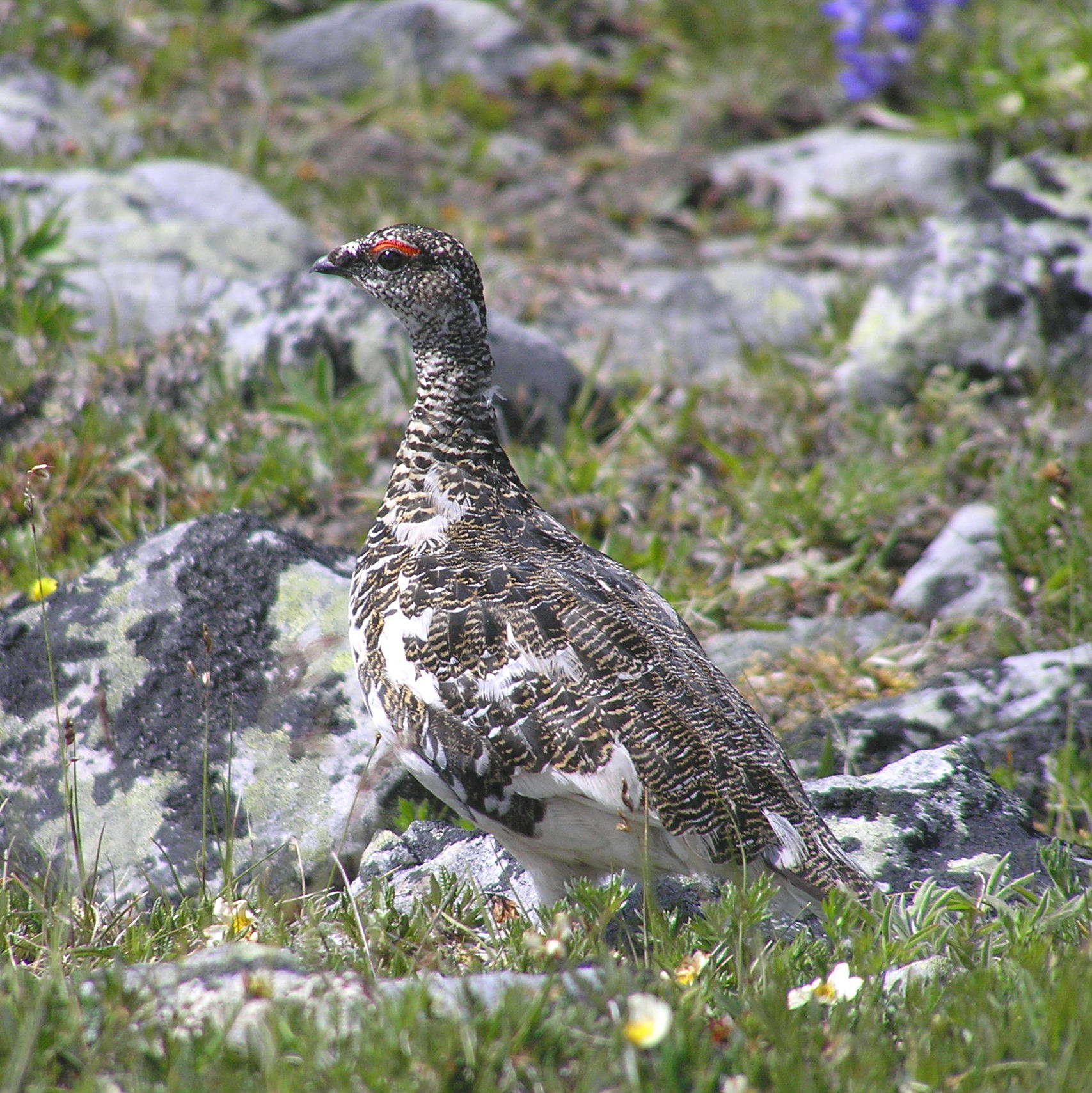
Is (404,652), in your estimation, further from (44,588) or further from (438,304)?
(44,588)

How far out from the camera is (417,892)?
3730 millimetres

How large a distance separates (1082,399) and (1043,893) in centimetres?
401

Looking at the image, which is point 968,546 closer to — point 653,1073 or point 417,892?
point 417,892

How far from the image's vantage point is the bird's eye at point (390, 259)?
4344 millimetres

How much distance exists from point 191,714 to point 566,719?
1516mm

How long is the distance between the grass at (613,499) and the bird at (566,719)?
0.74ft

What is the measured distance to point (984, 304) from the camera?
7031mm

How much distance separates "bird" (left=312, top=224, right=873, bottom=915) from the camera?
3.41 metres

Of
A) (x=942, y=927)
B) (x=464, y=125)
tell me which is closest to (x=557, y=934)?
(x=942, y=927)

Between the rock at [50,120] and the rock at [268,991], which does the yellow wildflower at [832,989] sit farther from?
the rock at [50,120]

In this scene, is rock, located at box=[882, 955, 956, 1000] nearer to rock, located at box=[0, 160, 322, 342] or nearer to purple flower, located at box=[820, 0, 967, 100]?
rock, located at box=[0, 160, 322, 342]

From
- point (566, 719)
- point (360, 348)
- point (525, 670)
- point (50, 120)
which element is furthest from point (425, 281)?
point (50, 120)

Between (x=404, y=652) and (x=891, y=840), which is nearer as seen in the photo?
(x=404, y=652)

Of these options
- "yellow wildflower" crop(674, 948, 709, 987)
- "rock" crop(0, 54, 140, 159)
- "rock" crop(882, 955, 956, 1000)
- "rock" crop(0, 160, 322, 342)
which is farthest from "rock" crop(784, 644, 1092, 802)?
"rock" crop(0, 54, 140, 159)
